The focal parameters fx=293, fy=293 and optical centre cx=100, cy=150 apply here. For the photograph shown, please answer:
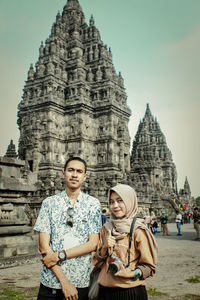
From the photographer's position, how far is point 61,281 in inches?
105

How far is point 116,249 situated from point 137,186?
28.9 meters

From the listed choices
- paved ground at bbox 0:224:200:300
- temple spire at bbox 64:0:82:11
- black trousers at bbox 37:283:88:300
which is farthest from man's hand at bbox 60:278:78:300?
temple spire at bbox 64:0:82:11

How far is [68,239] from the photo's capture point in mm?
2850

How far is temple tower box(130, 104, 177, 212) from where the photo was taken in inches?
1312

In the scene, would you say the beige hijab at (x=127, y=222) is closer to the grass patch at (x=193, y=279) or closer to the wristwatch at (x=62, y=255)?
the wristwatch at (x=62, y=255)

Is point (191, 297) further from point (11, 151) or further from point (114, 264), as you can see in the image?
point (11, 151)

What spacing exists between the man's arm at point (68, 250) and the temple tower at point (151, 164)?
27684mm

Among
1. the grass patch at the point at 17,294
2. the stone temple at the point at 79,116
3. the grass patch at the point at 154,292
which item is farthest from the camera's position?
the stone temple at the point at 79,116

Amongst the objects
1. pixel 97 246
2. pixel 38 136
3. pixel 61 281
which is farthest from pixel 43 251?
pixel 38 136

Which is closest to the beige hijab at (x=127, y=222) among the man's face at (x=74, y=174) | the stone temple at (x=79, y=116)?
the man's face at (x=74, y=174)

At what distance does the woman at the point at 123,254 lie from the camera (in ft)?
8.79

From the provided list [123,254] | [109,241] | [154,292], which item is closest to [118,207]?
[109,241]

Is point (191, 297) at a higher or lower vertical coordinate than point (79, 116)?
lower

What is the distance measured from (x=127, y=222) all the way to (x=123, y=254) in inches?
11.7
